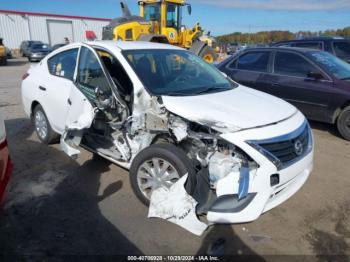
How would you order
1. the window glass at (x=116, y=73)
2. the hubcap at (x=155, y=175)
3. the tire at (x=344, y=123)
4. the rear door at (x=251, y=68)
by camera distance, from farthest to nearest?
the rear door at (x=251, y=68), the tire at (x=344, y=123), the window glass at (x=116, y=73), the hubcap at (x=155, y=175)

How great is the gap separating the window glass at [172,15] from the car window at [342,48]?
7.30m

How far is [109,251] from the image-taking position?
112 inches

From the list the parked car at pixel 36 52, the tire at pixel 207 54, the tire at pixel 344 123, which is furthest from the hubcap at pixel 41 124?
the parked car at pixel 36 52

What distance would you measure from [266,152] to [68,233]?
6.72ft

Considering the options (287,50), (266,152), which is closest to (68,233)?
(266,152)

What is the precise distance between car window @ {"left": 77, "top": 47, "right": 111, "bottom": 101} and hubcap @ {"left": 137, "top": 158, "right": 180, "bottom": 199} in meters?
1.27

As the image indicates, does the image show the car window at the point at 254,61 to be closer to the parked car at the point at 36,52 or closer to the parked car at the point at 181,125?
the parked car at the point at 181,125

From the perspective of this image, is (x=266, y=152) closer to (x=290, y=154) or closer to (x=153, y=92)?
(x=290, y=154)

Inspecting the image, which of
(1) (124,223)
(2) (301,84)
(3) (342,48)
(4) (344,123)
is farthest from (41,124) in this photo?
(3) (342,48)

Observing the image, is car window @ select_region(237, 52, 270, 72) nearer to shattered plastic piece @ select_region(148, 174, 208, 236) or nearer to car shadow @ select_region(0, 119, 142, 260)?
car shadow @ select_region(0, 119, 142, 260)

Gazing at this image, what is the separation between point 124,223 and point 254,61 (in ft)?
15.9

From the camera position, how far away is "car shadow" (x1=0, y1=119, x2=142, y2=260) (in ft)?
9.48

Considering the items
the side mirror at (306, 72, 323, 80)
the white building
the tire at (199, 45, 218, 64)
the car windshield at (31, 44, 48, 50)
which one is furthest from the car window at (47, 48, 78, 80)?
the white building

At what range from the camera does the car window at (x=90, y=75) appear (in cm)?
409
